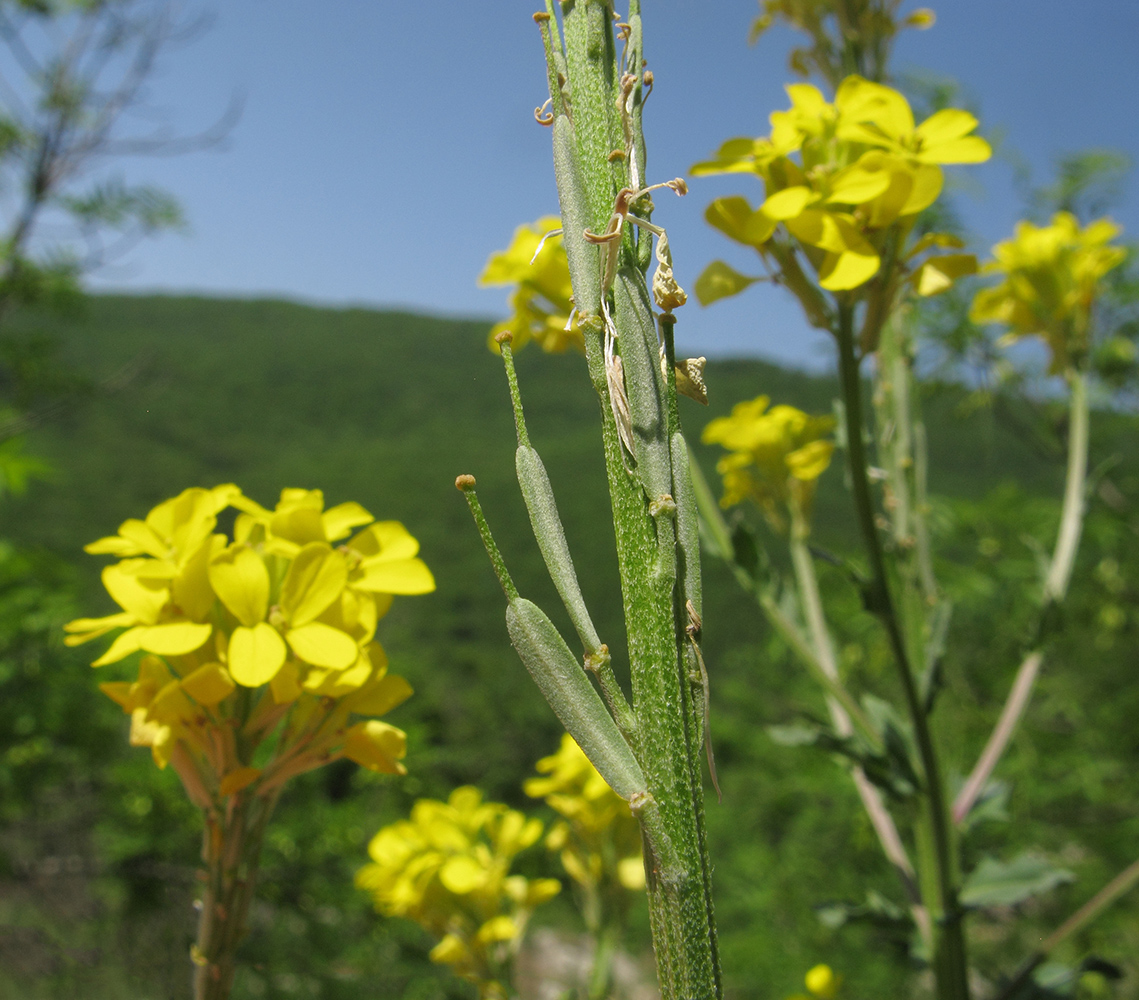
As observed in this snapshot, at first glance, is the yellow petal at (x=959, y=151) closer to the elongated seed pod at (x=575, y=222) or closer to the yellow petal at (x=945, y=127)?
the yellow petal at (x=945, y=127)

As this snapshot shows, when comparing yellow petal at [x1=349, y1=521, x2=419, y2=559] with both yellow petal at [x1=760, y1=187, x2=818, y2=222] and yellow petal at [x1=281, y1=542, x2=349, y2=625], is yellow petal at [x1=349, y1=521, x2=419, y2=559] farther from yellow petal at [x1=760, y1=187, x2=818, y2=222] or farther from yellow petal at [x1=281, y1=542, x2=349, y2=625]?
yellow petal at [x1=760, y1=187, x2=818, y2=222]

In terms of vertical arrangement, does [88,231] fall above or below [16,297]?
above

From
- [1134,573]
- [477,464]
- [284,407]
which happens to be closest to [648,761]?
[1134,573]

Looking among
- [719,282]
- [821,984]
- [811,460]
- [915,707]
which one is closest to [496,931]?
[821,984]

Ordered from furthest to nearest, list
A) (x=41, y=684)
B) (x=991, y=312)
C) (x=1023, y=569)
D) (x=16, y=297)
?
(x=16, y=297), (x=1023, y=569), (x=41, y=684), (x=991, y=312)

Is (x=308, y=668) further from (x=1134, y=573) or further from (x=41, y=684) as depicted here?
(x=1134, y=573)

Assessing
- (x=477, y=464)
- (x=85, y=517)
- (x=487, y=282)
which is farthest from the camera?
(x=477, y=464)

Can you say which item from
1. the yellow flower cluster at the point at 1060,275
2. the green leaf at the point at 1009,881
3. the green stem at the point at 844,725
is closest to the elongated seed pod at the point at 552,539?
the green stem at the point at 844,725
